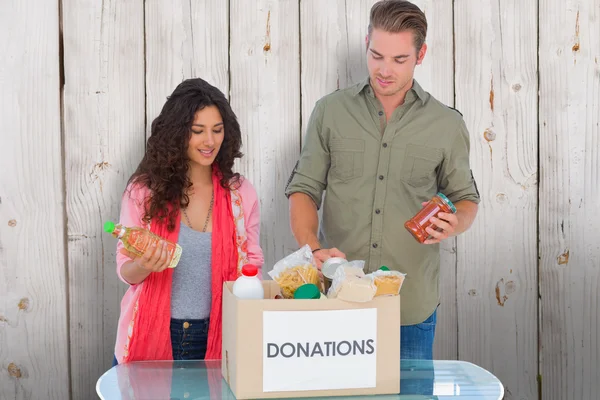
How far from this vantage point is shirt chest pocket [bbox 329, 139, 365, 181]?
2229mm

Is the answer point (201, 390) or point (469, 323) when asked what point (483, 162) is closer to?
point (469, 323)

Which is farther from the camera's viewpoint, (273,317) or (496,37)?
(496,37)

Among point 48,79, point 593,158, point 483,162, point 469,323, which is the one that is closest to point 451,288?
point 469,323

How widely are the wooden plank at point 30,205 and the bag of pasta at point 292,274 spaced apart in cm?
113

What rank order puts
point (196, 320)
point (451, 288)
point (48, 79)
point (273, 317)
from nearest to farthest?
point (273, 317) < point (196, 320) < point (48, 79) < point (451, 288)

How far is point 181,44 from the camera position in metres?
2.48

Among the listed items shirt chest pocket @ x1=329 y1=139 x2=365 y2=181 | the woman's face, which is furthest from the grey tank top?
shirt chest pocket @ x1=329 y1=139 x2=365 y2=181

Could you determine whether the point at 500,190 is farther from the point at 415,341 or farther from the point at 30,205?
the point at 30,205

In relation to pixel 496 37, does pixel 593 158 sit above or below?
below

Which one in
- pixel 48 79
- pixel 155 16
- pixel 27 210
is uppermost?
pixel 155 16

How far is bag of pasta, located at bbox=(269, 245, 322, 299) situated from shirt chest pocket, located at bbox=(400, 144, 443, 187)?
683 millimetres

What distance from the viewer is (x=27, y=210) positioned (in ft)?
8.10

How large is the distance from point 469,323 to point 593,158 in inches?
26.9

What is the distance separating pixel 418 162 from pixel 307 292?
0.82 metres
